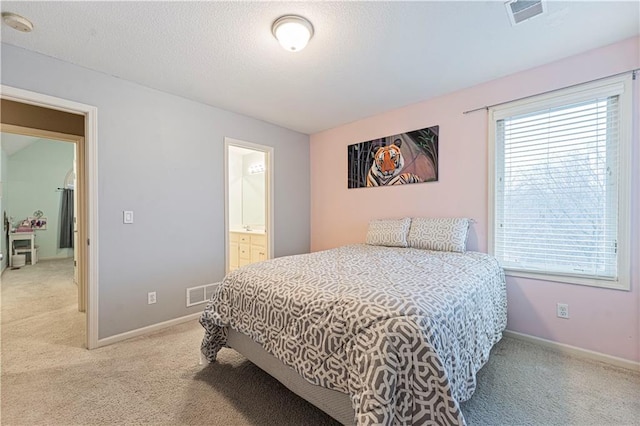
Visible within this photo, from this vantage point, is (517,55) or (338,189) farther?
(338,189)

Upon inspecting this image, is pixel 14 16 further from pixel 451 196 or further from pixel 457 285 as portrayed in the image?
pixel 451 196

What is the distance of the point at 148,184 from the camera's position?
261 centimetres

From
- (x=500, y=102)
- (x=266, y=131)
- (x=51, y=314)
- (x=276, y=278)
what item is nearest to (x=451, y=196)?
(x=500, y=102)

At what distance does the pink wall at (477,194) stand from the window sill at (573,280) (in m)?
0.04

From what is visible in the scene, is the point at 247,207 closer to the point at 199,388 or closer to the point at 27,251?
the point at 199,388

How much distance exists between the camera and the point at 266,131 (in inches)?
144

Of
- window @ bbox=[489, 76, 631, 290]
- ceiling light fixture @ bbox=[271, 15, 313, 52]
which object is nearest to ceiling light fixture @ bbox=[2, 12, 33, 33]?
ceiling light fixture @ bbox=[271, 15, 313, 52]

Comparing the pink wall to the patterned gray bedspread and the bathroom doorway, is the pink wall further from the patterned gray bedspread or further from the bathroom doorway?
the bathroom doorway

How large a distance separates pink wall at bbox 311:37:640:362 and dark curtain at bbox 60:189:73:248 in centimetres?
645

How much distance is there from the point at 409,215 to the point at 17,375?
3.52 m

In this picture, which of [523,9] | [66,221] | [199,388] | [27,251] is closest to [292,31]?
[523,9]

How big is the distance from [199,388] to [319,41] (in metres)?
2.46

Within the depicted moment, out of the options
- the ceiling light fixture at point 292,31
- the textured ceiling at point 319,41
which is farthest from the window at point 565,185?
the ceiling light fixture at point 292,31

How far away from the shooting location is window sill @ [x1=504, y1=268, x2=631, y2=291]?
1.99m
